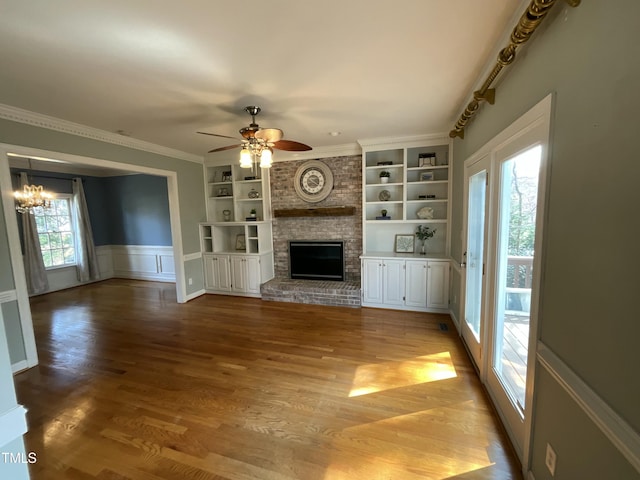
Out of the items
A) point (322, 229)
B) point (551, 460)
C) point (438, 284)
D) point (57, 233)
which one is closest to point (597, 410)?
point (551, 460)

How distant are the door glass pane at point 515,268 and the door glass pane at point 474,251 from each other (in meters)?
0.57

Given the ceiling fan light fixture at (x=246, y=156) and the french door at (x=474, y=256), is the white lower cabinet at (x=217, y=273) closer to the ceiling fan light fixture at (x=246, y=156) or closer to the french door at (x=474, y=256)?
the ceiling fan light fixture at (x=246, y=156)

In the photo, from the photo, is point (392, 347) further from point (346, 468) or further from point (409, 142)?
point (409, 142)

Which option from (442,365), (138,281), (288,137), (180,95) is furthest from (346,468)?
(138,281)

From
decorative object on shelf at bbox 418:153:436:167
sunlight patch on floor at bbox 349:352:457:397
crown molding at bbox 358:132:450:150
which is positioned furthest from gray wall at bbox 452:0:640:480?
decorative object on shelf at bbox 418:153:436:167

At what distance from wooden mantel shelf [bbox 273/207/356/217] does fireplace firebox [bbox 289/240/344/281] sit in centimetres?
51

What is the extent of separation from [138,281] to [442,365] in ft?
22.4

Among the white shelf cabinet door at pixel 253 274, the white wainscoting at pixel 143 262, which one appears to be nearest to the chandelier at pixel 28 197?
the white wainscoting at pixel 143 262

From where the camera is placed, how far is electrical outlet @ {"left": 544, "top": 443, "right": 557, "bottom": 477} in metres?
1.26

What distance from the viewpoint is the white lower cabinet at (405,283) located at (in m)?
3.89

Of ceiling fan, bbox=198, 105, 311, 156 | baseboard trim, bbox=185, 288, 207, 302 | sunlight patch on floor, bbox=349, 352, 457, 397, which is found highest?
ceiling fan, bbox=198, 105, 311, 156

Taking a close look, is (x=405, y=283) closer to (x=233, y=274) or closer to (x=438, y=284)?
(x=438, y=284)

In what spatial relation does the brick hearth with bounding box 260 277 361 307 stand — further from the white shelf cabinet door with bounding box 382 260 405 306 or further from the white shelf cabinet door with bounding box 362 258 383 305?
the white shelf cabinet door with bounding box 382 260 405 306

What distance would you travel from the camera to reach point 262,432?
1895mm
